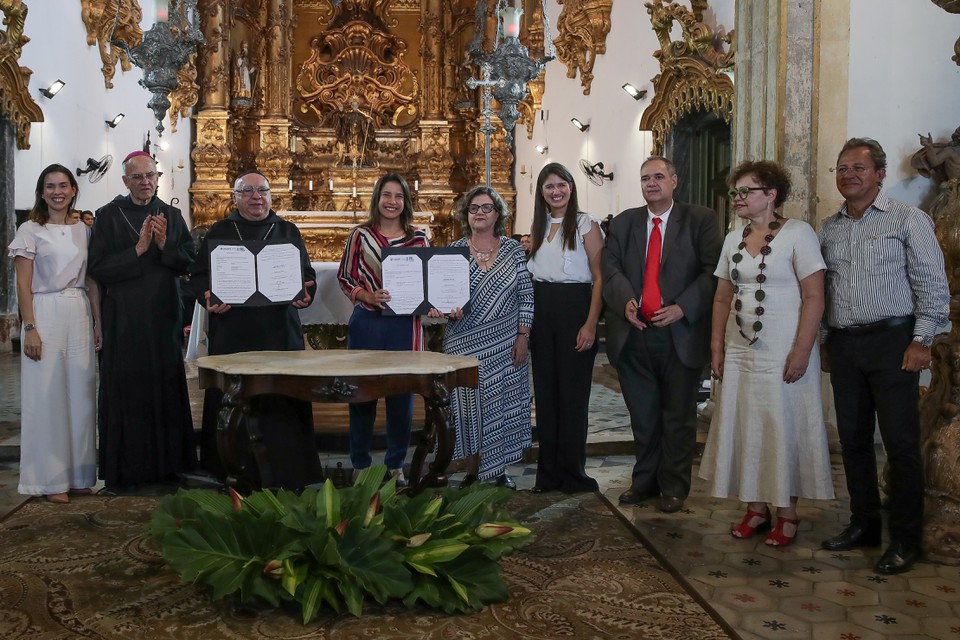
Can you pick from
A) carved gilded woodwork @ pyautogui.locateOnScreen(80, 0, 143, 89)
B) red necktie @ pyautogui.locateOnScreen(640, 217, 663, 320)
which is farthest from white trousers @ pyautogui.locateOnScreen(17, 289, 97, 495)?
carved gilded woodwork @ pyautogui.locateOnScreen(80, 0, 143, 89)

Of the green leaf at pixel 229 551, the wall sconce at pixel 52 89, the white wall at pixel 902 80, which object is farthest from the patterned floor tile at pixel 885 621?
the wall sconce at pixel 52 89

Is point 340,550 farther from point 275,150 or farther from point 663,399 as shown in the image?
point 275,150

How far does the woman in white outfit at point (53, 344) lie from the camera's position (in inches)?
175

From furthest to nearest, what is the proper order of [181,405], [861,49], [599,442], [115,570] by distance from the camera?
[599,442] < [861,49] < [181,405] < [115,570]

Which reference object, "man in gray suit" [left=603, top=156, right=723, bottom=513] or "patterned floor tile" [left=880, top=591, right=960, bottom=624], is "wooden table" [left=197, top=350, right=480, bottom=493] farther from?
"patterned floor tile" [left=880, top=591, right=960, bottom=624]

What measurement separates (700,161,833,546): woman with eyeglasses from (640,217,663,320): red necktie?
436 mm

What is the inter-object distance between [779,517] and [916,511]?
52 cm

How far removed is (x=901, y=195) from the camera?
5.70 metres

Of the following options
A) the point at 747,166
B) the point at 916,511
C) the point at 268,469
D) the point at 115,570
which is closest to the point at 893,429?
the point at 916,511

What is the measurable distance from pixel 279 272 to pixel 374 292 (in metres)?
0.45

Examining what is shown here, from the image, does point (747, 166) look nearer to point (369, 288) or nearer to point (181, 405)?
point (369, 288)

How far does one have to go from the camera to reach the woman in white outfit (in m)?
4.45

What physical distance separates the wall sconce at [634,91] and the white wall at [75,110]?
4.79m

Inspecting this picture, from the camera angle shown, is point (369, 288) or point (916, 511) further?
point (369, 288)
